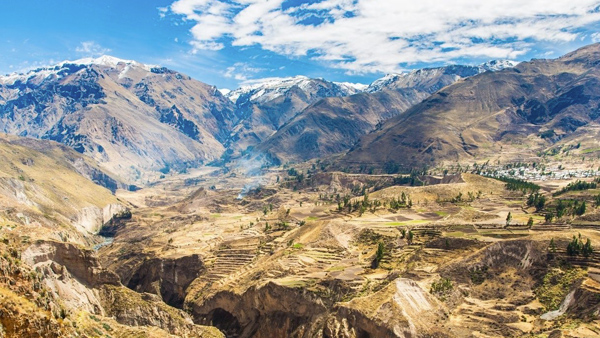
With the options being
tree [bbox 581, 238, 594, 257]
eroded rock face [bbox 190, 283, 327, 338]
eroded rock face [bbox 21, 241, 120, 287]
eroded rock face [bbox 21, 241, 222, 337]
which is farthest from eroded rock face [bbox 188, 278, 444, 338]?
eroded rock face [bbox 21, 241, 120, 287]

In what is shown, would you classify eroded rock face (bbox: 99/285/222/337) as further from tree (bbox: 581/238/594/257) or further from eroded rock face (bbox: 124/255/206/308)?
tree (bbox: 581/238/594/257)

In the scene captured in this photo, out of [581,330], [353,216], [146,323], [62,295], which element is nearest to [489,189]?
[353,216]

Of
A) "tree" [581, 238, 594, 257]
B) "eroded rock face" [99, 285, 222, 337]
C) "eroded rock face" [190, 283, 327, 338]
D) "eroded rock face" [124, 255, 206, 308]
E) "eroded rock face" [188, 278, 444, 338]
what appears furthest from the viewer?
"eroded rock face" [124, 255, 206, 308]

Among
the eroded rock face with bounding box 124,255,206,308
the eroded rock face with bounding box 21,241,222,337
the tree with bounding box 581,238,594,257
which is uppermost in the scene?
the eroded rock face with bounding box 21,241,222,337

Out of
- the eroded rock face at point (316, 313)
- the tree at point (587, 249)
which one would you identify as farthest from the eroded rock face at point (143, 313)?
the tree at point (587, 249)

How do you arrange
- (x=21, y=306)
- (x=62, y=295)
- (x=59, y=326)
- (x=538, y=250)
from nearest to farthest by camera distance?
(x=21, y=306) → (x=59, y=326) → (x=62, y=295) → (x=538, y=250)

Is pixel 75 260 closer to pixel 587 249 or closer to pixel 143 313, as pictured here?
pixel 143 313

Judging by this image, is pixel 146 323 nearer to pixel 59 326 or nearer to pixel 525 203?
pixel 59 326

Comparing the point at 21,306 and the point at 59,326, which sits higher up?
the point at 21,306
